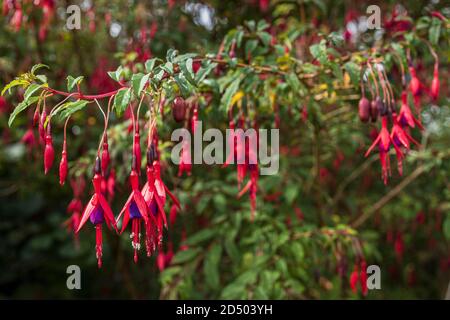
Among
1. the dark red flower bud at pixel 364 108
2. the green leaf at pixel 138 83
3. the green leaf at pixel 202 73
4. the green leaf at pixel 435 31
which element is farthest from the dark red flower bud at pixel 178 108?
the green leaf at pixel 435 31

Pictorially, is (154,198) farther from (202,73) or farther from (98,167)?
(202,73)

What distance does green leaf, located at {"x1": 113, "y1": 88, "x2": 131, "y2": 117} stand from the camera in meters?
0.83

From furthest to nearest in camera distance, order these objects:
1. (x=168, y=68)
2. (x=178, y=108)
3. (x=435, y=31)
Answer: (x=435, y=31), (x=178, y=108), (x=168, y=68)

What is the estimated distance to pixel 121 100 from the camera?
33.3 inches

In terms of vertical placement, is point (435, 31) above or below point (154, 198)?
above

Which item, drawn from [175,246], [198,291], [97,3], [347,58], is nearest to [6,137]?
[97,3]

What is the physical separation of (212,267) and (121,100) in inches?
35.2

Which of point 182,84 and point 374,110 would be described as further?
point 374,110

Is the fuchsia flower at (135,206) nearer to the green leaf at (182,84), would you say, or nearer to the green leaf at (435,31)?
the green leaf at (182,84)

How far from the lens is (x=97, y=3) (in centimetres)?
210

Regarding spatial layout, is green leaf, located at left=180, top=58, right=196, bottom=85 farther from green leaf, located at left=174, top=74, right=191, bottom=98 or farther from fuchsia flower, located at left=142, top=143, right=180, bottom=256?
fuchsia flower, located at left=142, top=143, right=180, bottom=256

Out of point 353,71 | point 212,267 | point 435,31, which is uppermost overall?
point 435,31

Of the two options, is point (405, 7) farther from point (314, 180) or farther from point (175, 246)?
point (175, 246)

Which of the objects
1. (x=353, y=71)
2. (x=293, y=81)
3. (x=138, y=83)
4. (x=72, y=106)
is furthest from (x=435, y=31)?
(x=72, y=106)
